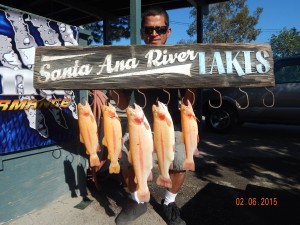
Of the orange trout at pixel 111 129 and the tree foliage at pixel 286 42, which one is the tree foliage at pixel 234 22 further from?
the orange trout at pixel 111 129

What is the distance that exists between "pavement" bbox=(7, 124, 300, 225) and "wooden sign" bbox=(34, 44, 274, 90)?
174cm

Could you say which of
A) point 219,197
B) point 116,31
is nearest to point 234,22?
point 116,31

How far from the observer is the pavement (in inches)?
128

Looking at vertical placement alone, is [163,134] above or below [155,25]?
below

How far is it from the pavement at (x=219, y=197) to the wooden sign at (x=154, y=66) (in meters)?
1.74

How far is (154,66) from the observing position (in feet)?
6.88

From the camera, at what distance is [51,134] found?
10.9ft

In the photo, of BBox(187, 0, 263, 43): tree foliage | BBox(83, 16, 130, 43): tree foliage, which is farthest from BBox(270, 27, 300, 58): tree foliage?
BBox(83, 16, 130, 43): tree foliage

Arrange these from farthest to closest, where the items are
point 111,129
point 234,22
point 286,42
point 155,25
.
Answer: point 286,42 < point 234,22 < point 155,25 < point 111,129

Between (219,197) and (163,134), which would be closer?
(163,134)

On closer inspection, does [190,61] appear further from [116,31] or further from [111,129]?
[116,31]

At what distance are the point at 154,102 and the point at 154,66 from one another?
2.61ft
